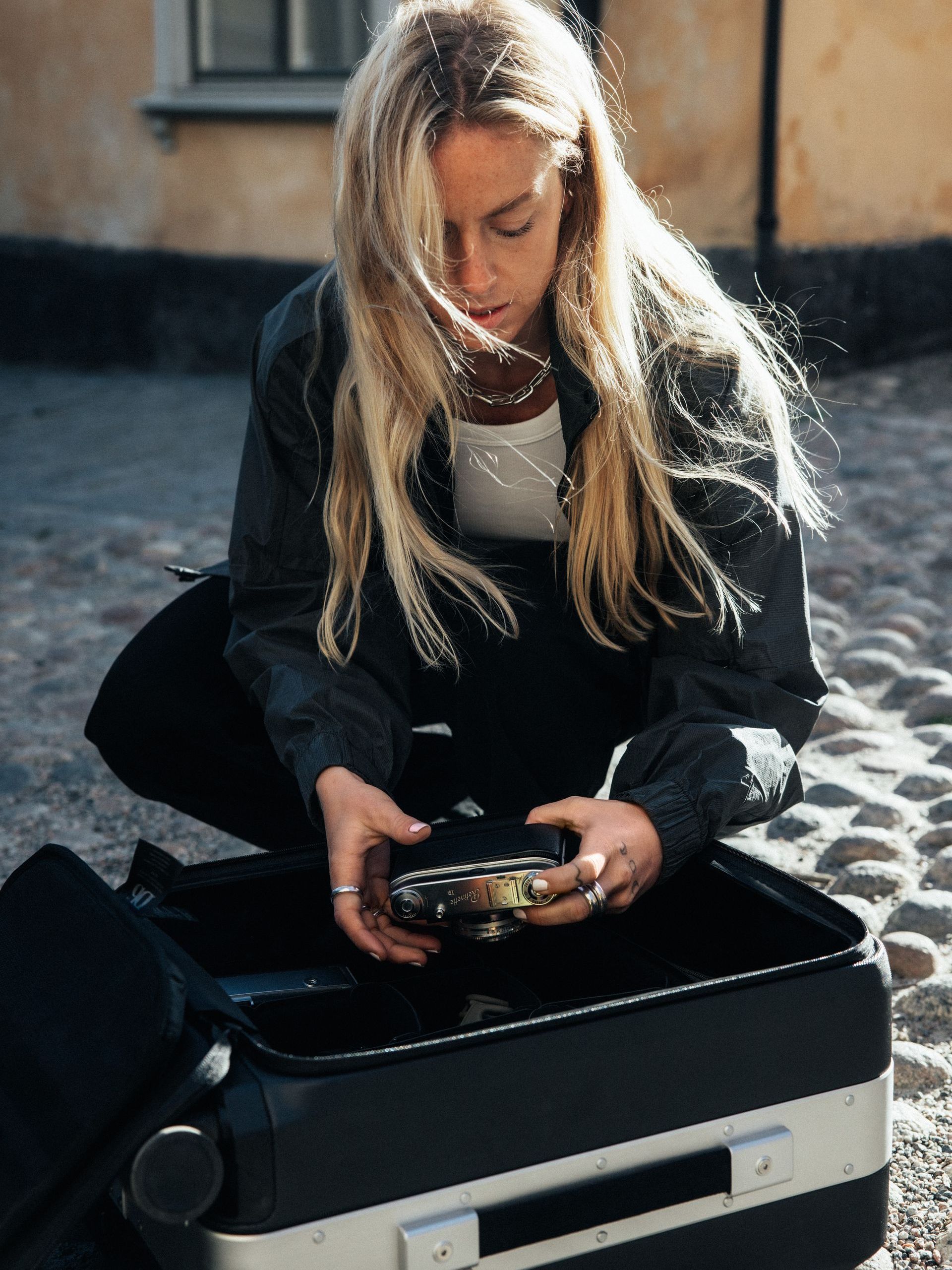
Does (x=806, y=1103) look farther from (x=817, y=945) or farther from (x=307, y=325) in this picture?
(x=307, y=325)

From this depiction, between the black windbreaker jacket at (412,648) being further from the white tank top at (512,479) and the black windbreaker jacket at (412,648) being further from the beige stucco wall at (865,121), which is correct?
the beige stucco wall at (865,121)

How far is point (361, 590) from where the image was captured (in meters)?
1.82

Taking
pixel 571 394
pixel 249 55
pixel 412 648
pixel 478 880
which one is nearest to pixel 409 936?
pixel 478 880

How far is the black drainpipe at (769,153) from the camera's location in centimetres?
604

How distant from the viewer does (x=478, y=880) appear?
1338mm

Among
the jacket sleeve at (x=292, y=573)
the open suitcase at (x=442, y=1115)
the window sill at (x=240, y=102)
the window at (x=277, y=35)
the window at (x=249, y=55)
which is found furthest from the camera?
the window at (x=277, y=35)

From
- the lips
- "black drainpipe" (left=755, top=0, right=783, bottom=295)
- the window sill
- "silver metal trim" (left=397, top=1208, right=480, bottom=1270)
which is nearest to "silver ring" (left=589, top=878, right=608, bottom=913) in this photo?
"silver metal trim" (left=397, top=1208, right=480, bottom=1270)

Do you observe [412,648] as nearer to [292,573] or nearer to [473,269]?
[292,573]

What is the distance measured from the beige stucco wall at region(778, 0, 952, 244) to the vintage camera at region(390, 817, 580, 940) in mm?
5549

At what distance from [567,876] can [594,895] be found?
0.14 feet

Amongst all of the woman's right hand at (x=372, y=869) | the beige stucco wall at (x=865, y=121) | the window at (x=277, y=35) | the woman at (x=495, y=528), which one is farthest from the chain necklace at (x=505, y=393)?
the window at (x=277, y=35)

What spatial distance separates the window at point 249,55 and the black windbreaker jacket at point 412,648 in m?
5.50

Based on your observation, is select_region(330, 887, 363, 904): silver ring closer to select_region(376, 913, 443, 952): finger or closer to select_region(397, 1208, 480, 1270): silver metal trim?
select_region(376, 913, 443, 952): finger

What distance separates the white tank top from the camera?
1870mm
